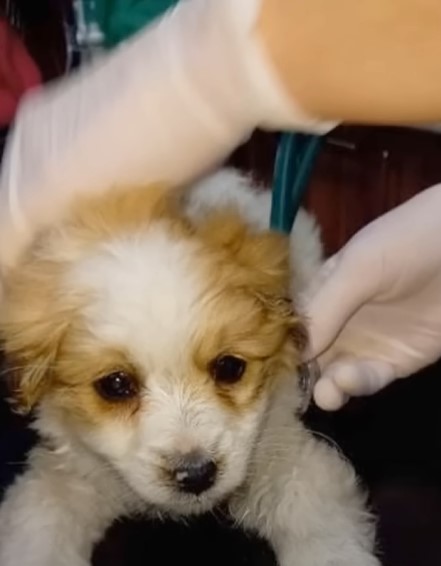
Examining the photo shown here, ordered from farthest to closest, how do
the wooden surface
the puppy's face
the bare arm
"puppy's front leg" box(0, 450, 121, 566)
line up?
the wooden surface, "puppy's front leg" box(0, 450, 121, 566), the puppy's face, the bare arm

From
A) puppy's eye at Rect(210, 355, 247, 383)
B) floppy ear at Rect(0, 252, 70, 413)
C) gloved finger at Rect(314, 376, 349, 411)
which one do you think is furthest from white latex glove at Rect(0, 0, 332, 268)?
gloved finger at Rect(314, 376, 349, 411)

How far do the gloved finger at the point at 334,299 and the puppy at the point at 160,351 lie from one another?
0.06ft

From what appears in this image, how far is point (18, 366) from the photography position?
964 mm

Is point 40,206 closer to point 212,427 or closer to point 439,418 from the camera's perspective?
point 212,427

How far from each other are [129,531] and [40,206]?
322 millimetres

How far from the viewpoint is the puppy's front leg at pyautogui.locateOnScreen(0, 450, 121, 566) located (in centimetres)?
102

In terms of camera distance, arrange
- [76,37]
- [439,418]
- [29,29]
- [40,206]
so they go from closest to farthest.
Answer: [40,206] → [439,418] → [76,37] → [29,29]

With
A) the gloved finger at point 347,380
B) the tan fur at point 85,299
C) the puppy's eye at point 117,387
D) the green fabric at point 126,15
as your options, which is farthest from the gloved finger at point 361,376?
the green fabric at point 126,15

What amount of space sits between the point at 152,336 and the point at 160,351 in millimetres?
15

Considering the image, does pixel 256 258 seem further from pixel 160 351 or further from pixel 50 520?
pixel 50 520

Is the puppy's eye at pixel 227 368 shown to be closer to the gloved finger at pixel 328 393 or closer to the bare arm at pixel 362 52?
the gloved finger at pixel 328 393

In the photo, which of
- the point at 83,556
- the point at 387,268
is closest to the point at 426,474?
the point at 387,268

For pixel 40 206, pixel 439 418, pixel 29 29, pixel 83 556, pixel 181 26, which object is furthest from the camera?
pixel 29 29

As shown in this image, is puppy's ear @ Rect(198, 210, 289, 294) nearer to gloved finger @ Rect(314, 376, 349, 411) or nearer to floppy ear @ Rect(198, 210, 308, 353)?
floppy ear @ Rect(198, 210, 308, 353)
